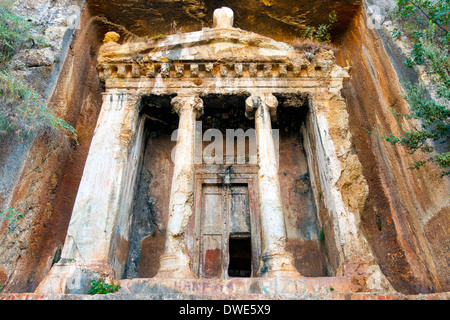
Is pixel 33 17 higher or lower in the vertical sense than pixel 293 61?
higher

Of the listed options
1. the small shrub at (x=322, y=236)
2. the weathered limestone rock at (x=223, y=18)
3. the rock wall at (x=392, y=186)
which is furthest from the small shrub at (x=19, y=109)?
the rock wall at (x=392, y=186)

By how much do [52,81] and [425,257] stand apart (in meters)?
8.33

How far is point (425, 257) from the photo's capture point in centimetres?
650

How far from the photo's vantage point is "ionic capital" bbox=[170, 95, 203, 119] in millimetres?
7094

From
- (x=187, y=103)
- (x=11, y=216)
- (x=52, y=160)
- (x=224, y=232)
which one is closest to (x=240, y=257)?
(x=224, y=232)

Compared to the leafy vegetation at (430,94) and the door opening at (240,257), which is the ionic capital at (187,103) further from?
the leafy vegetation at (430,94)

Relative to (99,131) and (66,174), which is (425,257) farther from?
(66,174)

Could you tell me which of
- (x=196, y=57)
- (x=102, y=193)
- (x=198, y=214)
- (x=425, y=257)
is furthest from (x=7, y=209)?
(x=425, y=257)

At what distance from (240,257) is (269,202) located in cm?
271

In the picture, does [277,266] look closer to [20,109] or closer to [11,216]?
[11,216]

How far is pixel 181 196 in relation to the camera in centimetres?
606

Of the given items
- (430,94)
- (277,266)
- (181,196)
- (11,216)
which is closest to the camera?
(277,266)

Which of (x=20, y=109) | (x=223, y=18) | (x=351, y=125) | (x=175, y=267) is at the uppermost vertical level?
(x=223, y=18)

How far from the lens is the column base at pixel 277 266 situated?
17.4 ft
